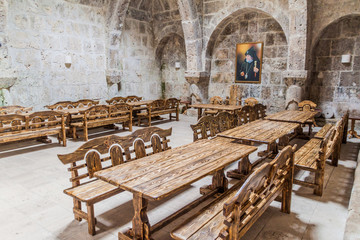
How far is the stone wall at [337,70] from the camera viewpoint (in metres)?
6.34

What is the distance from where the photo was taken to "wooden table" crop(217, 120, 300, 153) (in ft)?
10.4

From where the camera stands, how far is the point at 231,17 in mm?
7551

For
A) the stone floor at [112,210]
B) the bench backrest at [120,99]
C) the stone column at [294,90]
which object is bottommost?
the stone floor at [112,210]

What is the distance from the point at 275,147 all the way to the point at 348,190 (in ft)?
4.24

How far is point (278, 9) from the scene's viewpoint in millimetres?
6484

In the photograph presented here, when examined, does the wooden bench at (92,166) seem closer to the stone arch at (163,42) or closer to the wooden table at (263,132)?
the wooden table at (263,132)

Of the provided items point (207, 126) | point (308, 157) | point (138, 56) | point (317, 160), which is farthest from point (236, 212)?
point (138, 56)

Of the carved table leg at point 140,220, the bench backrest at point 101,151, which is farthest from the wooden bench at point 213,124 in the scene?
the carved table leg at point 140,220

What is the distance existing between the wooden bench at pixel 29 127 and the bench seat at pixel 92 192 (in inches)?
106

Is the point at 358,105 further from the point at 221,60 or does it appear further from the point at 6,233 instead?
the point at 6,233

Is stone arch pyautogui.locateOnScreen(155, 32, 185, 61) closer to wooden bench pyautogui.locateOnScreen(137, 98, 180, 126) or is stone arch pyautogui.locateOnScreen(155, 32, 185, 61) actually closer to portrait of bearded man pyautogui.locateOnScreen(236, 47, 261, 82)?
portrait of bearded man pyautogui.locateOnScreen(236, 47, 261, 82)

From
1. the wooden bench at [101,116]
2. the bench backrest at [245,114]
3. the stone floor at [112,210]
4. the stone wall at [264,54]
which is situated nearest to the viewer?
the stone floor at [112,210]

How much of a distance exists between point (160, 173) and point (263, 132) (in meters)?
2.01

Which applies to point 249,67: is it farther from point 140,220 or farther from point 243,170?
point 140,220
